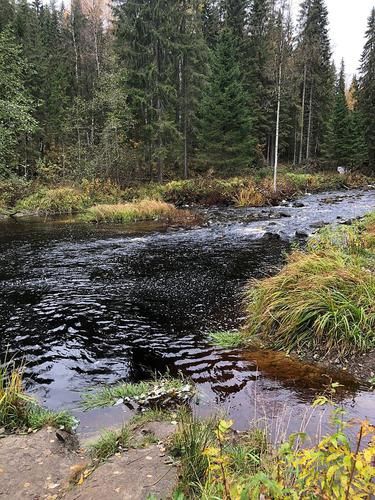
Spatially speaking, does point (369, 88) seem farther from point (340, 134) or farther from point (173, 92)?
point (173, 92)

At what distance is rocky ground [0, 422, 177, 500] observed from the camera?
2.98 meters

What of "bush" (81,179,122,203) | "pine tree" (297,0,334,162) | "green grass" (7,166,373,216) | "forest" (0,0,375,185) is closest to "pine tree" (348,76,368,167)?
"forest" (0,0,375,185)

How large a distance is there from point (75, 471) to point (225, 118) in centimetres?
2775

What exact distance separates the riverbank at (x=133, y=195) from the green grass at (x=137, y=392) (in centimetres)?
1456

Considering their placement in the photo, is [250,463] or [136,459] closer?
[250,463]

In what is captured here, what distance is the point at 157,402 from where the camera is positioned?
14.5ft

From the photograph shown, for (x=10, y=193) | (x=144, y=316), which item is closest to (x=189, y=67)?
(x=10, y=193)

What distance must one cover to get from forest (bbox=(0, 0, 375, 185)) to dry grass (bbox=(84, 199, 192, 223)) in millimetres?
4822

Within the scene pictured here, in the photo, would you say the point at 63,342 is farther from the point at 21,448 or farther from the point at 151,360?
the point at 21,448

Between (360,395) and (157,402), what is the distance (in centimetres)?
215

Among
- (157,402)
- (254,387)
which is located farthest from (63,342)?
(254,387)

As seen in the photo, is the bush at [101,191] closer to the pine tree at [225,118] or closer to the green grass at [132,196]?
the green grass at [132,196]

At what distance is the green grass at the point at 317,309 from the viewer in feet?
17.4

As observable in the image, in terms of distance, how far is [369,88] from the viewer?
123 ft
